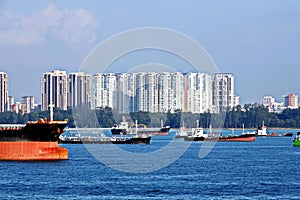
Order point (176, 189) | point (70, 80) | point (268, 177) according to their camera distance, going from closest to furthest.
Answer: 1. point (176, 189)
2. point (268, 177)
3. point (70, 80)

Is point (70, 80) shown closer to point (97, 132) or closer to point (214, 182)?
point (97, 132)

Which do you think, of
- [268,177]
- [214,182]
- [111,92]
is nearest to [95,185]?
[214,182]

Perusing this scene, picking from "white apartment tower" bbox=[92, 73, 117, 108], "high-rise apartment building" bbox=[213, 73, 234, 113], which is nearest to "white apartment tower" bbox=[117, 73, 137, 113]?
"white apartment tower" bbox=[92, 73, 117, 108]

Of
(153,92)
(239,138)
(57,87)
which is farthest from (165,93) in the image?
(239,138)

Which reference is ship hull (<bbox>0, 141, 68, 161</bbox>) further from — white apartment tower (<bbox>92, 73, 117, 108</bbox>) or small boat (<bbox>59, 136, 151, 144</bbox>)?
white apartment tower (<bbox>92, 73, 117, 108</bbox>)

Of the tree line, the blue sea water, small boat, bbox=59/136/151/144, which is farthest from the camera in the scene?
the tree line

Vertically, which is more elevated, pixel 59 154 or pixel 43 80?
pixel 43 80

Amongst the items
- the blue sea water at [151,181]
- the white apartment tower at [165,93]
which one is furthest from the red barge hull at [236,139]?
the blue sea water at [151,181]
